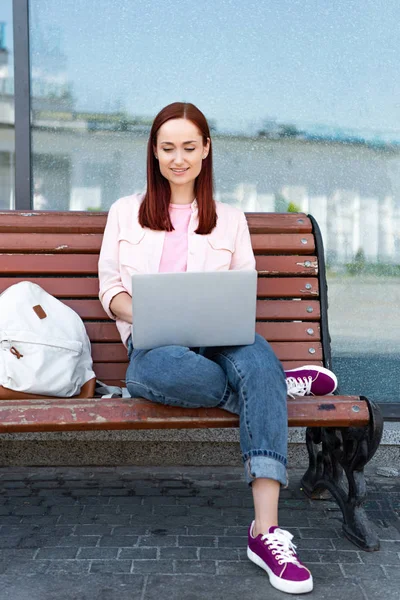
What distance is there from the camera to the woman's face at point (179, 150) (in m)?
3.50

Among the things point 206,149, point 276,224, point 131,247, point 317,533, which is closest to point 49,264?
point 131,247

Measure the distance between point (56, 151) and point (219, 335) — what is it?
7.51ft

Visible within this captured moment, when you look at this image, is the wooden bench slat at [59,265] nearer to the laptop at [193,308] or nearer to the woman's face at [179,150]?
the woman's face at [179,150]

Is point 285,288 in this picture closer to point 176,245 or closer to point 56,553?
point 176,245

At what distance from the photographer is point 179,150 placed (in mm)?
Answer: 3510

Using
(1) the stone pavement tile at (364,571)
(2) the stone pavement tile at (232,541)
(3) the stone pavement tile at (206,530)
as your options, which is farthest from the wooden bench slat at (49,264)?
(1) the stone pavement tile at (364,571)

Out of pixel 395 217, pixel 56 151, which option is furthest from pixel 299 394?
pixel 56 151

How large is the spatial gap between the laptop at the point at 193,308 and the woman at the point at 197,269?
7 cm

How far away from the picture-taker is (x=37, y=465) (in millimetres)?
4496

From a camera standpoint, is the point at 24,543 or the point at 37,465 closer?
the point at 24,543

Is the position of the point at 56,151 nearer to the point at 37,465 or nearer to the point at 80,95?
the point at 80,95

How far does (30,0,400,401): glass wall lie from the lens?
4844 mm

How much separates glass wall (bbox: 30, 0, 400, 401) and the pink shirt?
1.34 meters

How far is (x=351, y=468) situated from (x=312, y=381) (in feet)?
1.24
